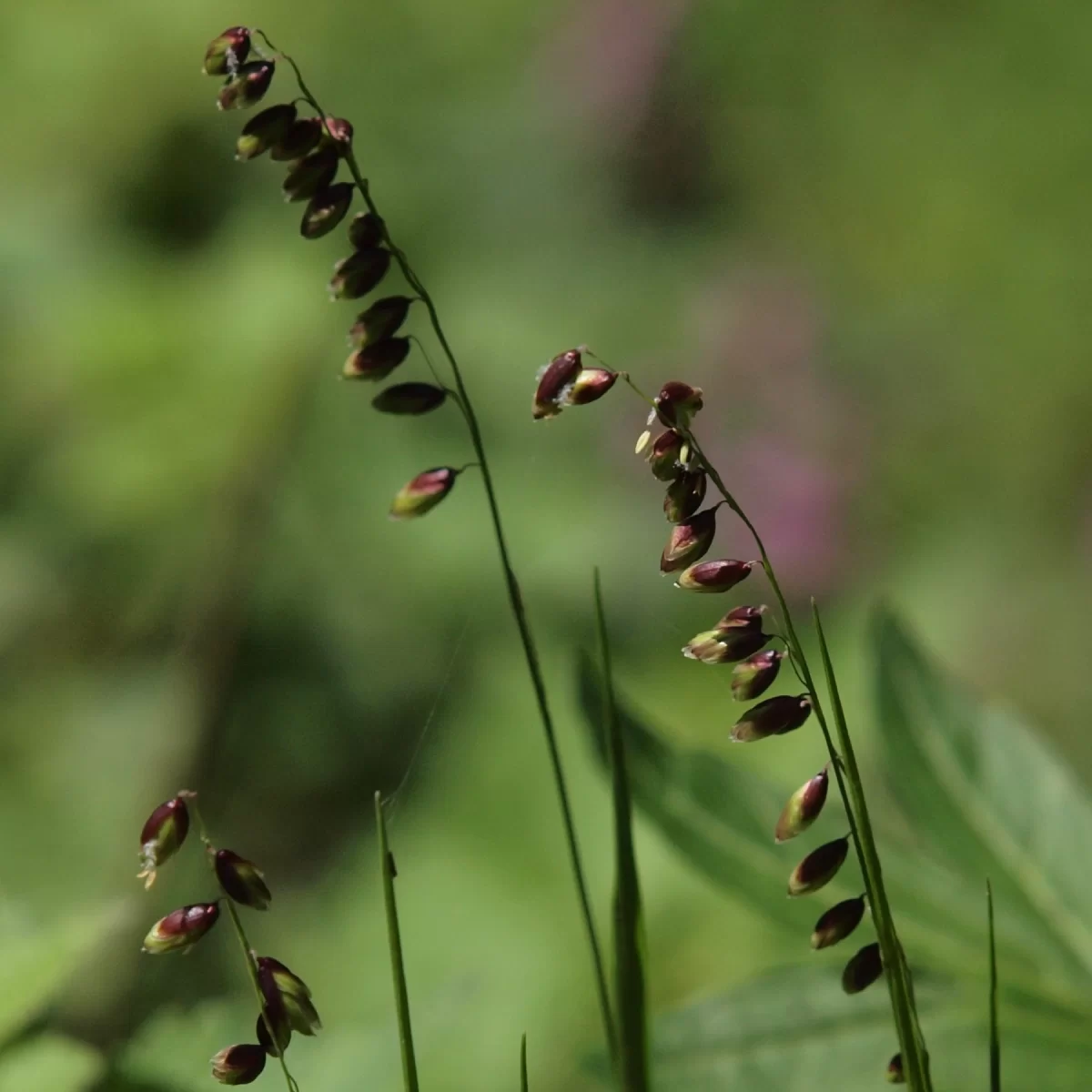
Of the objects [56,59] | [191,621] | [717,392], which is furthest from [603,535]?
[56,59]

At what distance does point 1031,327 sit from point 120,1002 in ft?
6.18

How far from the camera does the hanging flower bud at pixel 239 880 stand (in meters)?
0.36

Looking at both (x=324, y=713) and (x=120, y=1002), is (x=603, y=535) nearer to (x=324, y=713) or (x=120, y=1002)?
(x=324, y=713)

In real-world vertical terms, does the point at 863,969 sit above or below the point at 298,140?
below

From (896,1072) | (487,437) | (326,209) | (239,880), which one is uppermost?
(487,437)

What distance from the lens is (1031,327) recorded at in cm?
224

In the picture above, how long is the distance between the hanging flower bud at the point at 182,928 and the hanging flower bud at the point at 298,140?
0.80 ft

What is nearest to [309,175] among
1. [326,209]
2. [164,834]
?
[326,209]

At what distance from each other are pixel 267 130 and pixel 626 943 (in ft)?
0.94

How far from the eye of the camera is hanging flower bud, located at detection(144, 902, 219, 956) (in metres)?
0.35

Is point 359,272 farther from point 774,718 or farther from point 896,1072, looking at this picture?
point 896,1072

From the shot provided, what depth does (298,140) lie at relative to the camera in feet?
1.35

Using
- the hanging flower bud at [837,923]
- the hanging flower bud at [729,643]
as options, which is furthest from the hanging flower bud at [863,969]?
the hanging flower bud at [729,643]

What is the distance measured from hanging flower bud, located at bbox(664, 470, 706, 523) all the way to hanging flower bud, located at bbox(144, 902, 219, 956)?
18 cm
